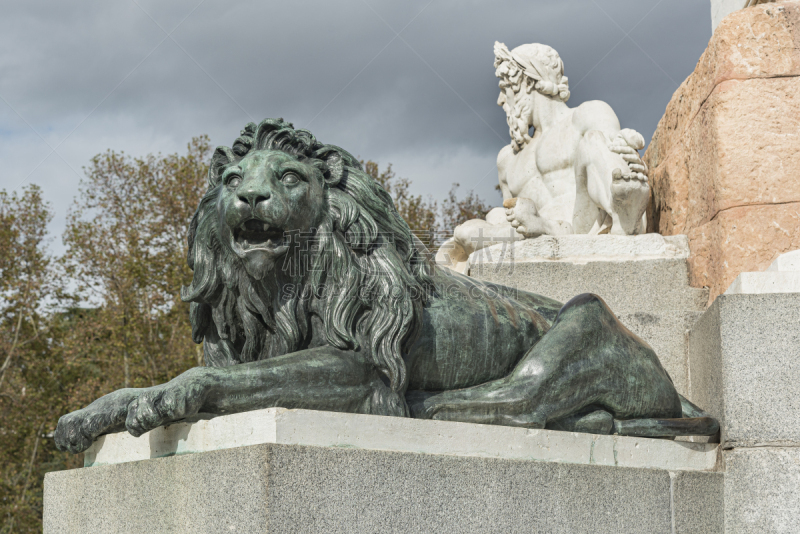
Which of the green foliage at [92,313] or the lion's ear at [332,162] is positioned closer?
the lion's ear at [332,162]

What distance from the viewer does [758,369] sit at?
3391 millimetres

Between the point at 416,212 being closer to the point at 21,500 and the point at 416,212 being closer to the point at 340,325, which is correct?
the point at 21,500

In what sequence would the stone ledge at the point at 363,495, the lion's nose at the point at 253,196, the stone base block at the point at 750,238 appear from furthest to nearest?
the stone base block at the point at 750,238 → the lion's nose at the point at 253,196 → the stone ledge at the point at 363,495

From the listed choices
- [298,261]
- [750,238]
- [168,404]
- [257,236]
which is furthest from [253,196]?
[750,238]

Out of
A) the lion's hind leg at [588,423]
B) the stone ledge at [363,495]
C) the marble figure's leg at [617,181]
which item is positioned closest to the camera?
the stone ledge at [363,495]

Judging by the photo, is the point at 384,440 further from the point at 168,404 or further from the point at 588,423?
the point at 588,423

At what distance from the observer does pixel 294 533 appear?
7.79 feet

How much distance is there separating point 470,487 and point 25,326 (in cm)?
1527

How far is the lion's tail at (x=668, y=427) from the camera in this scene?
329 centimetres

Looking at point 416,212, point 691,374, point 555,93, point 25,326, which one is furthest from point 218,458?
point 416,212

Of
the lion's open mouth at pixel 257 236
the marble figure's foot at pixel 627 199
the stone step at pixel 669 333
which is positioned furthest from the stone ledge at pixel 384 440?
the marble figure's foot at pixel 627 199

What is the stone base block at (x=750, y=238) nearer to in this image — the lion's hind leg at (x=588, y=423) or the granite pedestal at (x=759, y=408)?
the granite pedestal at (x=759, y=408)

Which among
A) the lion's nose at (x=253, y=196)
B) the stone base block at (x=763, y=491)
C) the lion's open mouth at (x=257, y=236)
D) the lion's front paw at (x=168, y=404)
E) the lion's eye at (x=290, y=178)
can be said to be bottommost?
the stone base block at (x=763, y=491)

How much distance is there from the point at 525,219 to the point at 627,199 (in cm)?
66
